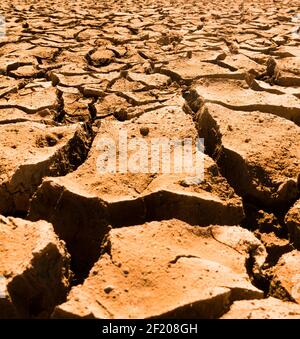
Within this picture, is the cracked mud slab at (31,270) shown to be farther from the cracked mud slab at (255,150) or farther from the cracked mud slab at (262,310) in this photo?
the cracked mud slab at (255,150)

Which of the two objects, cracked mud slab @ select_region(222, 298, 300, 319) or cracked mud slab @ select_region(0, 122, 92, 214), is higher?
cracked mud slab @ select_region(0, 122, 92, 214)

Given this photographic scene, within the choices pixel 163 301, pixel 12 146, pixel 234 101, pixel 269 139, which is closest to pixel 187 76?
pixel 234 101

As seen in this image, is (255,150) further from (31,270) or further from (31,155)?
(31,270)

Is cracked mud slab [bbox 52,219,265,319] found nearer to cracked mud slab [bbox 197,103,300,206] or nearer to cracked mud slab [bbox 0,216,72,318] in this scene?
cracked mud slab [bbox 0,216,72,318]

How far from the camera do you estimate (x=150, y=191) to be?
1.69 metres

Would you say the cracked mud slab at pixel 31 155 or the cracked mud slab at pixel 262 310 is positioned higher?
the cracked mud slab at pixel 31 155

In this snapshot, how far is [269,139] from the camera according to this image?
6.68ft

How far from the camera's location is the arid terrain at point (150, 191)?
1.25 m

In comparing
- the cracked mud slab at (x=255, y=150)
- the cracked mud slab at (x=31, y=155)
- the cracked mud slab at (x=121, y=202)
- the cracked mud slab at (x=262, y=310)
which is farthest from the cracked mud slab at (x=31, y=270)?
the cracked mud slab at (x=255, y=150)

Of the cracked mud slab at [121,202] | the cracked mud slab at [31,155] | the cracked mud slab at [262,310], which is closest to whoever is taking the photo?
the cracked mud slab at [262,310]

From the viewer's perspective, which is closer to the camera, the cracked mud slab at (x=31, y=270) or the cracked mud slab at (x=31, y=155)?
the cracked mud slab at (x=31, y=270)

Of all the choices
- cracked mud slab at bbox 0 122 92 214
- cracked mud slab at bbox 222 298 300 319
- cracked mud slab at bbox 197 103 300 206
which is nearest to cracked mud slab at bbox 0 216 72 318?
cracked mud slab at bbox 0 122 92 214

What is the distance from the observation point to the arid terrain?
1.25 meters
